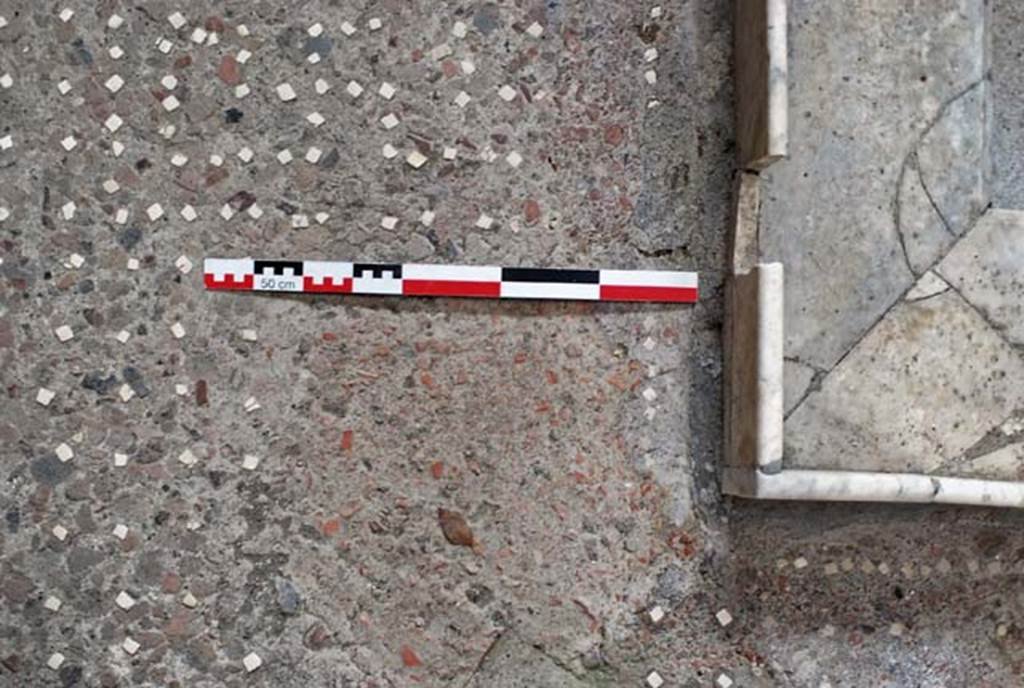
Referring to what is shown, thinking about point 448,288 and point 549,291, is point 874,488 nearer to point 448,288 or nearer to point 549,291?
point 549,291

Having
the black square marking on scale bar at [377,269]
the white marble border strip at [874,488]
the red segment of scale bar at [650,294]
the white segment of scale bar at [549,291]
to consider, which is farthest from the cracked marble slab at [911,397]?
the black square marking on scale bar at [377,269]

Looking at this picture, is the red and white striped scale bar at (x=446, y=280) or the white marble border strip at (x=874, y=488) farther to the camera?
the red and white striped scale bar at (x=446, y=280)

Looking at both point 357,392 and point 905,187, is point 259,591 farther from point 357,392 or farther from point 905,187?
point 905,187

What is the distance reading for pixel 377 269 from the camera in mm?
2002

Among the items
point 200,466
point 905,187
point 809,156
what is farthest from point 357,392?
point 905,187

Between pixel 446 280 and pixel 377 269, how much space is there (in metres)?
0.13

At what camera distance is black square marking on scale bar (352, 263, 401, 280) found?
1999 mm

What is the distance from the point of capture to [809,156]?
1.95m

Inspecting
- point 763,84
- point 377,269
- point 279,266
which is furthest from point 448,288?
point 763,84

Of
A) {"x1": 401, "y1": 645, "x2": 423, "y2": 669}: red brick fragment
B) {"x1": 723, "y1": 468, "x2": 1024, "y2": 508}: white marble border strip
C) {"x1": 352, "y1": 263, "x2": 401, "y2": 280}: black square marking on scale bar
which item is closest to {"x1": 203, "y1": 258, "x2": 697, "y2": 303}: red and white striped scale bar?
{"x1": 352, "y1": 263, "x2": 401, "y2": 280}: black square marking on scale bar

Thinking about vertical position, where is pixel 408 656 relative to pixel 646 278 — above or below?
below

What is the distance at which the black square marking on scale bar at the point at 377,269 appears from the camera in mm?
1999

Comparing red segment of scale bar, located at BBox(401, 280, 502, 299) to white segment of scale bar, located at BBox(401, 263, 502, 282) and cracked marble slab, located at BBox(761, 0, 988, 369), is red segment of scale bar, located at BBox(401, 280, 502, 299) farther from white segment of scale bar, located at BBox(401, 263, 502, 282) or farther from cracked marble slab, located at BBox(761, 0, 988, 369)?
cracked marble slab, located at BBox(761, 0, 988, 369)

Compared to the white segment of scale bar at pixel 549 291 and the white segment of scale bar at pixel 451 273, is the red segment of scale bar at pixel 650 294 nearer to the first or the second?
the white segment of scale bar at pixel 549 291
